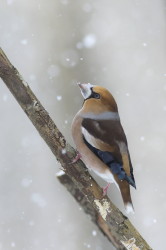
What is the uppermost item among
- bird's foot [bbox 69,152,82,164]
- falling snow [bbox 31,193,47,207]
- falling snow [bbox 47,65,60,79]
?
bird's foot [bbox 69,152,82,164]

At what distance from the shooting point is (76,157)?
269cm

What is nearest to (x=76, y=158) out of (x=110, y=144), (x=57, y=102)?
(x=110, y=144)

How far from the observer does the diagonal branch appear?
256cm

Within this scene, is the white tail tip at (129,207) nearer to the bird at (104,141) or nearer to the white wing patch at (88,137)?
the bird at (104,141)

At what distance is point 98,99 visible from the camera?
2.81 metres

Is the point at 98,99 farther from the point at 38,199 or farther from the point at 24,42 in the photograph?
the point at 24,42

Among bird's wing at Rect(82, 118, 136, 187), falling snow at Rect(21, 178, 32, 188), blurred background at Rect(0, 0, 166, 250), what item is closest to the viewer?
bird's wing at Rect(82, 118, 136, 187)

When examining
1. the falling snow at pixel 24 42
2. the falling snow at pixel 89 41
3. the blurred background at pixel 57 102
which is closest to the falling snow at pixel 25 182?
the blurred background at pixel 57 102

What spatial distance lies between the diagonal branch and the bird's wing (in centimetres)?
11

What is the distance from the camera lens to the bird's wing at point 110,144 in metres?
2.66

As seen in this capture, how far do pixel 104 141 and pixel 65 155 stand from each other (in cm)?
20

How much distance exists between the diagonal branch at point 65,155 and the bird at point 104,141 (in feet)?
0.16

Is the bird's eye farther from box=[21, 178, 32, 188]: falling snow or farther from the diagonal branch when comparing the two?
box=[21, 178, 32, 188]: falling snow

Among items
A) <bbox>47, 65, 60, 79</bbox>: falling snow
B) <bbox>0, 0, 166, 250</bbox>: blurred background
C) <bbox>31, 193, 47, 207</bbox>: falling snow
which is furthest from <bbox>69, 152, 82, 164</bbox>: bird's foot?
<bbox>31, 193, 47, 207</bbox>: falling snow
